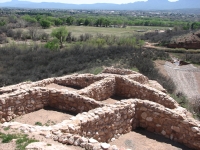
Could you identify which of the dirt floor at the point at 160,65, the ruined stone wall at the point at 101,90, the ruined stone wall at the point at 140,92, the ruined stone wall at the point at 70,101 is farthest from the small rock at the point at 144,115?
the dirt floor at the point at 160,65

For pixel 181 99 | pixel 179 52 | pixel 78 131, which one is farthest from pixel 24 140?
pixel 179 52

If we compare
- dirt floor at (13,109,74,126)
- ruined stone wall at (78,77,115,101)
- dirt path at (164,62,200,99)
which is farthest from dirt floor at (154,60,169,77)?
dirt floor at (13,109,74,126)

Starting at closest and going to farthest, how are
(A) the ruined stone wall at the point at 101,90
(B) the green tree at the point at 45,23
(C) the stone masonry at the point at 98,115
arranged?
(C) the stone masonry at the point at 98,115 < (A) the ruined stone wall at the point at 101,90 < (B) the green tree at the point at 45,23

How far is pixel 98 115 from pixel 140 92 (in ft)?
14.8

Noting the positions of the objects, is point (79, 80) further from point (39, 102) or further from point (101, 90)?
point (39, 102)

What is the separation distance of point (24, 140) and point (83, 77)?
772 cm

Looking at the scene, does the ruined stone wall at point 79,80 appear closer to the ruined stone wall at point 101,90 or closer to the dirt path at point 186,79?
the ruined stone wall at point 101,90

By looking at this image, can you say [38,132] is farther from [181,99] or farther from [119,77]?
[181,99]

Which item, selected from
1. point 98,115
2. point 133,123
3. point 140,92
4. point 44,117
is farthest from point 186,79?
point 98,115

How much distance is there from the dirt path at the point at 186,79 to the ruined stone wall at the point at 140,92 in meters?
8.85

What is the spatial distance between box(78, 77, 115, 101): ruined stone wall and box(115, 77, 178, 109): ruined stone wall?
0.42 meters

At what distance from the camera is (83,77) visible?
1342 centimetres

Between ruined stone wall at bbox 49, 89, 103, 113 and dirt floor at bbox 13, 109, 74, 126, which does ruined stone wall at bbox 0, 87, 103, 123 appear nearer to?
ruined stone wall at bbox 49, 89, 103, 113

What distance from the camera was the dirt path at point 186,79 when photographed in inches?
806
